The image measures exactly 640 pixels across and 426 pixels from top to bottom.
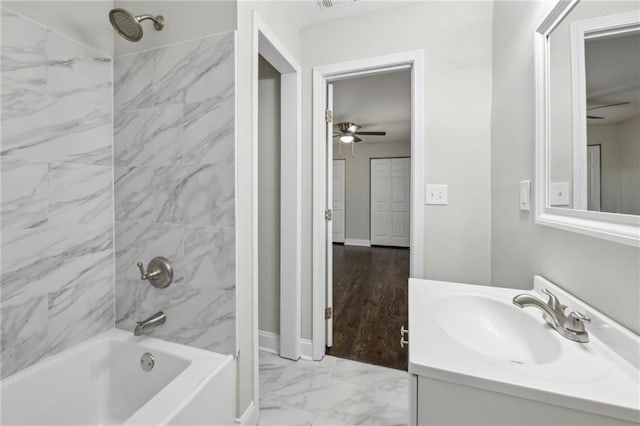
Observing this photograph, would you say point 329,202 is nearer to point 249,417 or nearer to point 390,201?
point 249,417

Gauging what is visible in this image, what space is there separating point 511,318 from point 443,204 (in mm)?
842

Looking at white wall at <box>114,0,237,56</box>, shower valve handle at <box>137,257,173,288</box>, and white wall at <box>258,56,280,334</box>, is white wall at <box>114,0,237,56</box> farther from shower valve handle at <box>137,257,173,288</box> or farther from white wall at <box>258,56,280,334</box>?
shower valve handle at <box>137,257,173,288</box>

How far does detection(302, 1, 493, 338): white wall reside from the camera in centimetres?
161

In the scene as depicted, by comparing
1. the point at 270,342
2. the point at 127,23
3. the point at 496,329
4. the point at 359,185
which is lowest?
the point at 270,342

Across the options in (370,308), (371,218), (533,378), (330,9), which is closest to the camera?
(533,378)

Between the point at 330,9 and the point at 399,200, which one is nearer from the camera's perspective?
the point at 330,9

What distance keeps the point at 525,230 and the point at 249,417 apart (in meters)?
1.61

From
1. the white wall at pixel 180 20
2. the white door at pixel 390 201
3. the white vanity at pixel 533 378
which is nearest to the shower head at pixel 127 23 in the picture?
the white wall at pixel 180 20

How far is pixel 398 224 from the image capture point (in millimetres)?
6109

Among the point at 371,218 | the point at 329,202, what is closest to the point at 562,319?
the point at 329,202

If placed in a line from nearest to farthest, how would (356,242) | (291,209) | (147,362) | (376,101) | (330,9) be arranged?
(147,362)
(330,9)
(291,209)
(376,101)
(356,242)

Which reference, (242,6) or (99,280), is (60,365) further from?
(242,6)

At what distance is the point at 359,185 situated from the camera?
6.40 metres

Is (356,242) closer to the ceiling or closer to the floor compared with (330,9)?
closer to the floor
